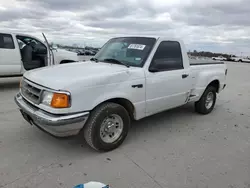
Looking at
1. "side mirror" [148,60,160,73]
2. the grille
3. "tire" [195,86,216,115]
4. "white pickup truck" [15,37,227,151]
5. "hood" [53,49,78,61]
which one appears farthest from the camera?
"hood" [53,49,78,61]

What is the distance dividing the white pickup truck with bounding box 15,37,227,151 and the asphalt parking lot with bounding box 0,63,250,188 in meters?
0.38

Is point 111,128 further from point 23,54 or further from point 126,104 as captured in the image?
point 23,54

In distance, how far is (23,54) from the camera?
7453 millimetres

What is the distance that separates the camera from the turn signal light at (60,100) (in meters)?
2.72

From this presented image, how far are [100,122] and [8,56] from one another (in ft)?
17.6

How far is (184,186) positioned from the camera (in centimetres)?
260

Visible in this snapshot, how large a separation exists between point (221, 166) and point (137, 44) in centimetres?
241

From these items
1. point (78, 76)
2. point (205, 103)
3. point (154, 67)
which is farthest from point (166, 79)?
point (205, 103)

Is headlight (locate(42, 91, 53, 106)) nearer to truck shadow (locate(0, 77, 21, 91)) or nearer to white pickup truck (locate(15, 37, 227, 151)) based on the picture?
white pickup truck (locate(15, 37, 227, 151))

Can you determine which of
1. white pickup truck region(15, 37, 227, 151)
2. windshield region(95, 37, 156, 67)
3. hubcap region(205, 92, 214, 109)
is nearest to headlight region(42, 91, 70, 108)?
white pickup truck region(15, 37, 227, 151)

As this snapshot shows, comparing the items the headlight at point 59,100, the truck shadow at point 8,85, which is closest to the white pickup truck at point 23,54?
the truck shadow at point 8,85

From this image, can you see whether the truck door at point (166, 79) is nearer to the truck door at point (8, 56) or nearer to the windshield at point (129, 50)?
the windshield at point (129, 50)

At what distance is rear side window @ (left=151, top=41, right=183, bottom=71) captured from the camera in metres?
3.80

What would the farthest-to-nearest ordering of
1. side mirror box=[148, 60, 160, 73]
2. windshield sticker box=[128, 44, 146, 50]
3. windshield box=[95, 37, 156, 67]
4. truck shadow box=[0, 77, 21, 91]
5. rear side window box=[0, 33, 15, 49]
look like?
truck shadow box=[0, 77, 21, 91]
rear side window box=[0, 33, 15, 49]
windshield sticker box=[128, 44, 146, 50]
windshield box=[95, 37, 156, 67]
side mirror box=[148, 60, 160, 73]
